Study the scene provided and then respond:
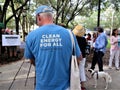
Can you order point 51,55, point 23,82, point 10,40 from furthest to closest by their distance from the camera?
Result: point 10,40, point 23,82, point 51,55

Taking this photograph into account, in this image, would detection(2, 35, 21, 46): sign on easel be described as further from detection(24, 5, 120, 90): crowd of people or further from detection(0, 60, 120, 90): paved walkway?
detection(24, 5, 120, 90): crowd of people

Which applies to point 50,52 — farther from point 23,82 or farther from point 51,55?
point 23,82

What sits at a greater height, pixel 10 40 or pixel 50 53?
pixel 50 53

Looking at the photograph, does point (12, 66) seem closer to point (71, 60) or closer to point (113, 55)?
point (113, 55)

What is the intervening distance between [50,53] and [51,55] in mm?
23

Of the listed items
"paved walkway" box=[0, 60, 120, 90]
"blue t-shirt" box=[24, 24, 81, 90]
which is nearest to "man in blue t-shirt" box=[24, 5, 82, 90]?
"blue t-shirt" box=[24, 24, 81, 90]

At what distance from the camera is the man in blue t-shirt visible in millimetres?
3094

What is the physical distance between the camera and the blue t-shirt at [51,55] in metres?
3.09

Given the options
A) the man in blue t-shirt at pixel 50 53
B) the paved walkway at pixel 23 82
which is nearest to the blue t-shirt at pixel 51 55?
the man in blue t-shirt at pixel 50 53

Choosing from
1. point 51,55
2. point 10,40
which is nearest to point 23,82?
point 10,40

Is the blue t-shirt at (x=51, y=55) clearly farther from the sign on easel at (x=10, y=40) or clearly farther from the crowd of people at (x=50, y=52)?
the sign on easel at (x=10, y=40)

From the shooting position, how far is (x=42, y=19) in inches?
126

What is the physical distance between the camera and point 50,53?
3.09m

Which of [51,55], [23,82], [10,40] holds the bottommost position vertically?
[23,82]
